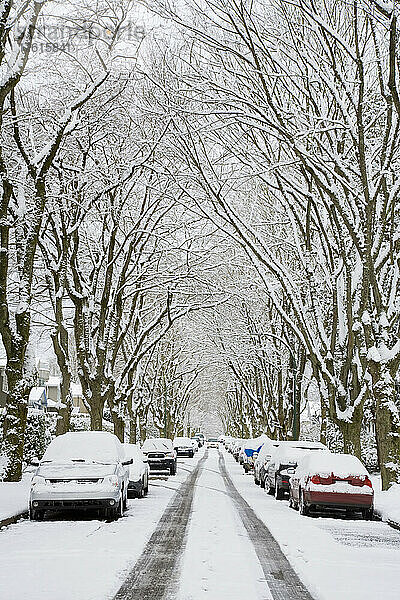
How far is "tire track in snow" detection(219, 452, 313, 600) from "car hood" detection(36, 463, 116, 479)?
294 cm

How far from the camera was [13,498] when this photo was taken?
17.8m

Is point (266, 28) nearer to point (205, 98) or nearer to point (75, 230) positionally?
point (205, 98)

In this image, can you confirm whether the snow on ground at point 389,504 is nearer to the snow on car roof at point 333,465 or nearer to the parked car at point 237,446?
the snow on car roof at point 333,465

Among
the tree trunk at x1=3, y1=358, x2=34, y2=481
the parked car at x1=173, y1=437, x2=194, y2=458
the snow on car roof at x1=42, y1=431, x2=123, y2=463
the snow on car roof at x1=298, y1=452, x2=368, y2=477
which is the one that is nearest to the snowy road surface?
the snow on car roof at x1=298, y1=452, x2=368, y2=477

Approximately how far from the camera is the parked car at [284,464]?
79.1 ft

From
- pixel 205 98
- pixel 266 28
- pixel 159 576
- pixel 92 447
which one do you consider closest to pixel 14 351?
pixel 92 447

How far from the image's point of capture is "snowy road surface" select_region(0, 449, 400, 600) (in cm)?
860

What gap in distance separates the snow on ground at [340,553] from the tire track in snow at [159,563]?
5.16 ft

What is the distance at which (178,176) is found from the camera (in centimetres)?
2720

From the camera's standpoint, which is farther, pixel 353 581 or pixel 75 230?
pixel 75 230

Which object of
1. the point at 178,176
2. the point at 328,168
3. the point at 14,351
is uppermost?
the point at 178,176

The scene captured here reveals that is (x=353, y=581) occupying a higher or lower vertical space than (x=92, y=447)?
lower

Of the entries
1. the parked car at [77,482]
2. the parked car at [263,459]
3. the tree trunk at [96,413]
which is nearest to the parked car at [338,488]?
the parked car at [77,482]

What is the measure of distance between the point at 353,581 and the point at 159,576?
2211 mm
